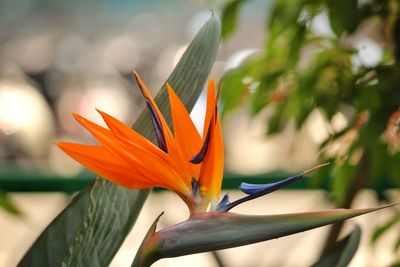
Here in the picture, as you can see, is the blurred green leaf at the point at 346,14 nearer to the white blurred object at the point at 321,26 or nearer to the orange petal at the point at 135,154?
the white blurred object at the point at 321,26

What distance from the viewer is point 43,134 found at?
14.7 ft

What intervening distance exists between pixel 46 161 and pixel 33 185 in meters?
2.98

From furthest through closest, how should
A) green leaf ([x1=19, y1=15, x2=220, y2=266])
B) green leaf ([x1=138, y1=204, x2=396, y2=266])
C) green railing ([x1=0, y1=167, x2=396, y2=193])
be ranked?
green railing ([x1=0, y1=167, x2=396, y2=193])
green leaf ([x1=19, y1=15, x2=220, y2=266])
green leaf ([x1=138, y1=204, x2=396, y2=266])

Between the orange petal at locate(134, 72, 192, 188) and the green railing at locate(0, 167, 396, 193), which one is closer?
the orange petal at locate(134, 72, 192, 188)

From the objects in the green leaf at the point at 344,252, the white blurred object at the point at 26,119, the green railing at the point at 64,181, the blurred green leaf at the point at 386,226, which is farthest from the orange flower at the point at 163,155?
the white blurred object at the point at 26,119

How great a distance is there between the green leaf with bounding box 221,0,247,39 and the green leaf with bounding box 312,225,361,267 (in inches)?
14.8

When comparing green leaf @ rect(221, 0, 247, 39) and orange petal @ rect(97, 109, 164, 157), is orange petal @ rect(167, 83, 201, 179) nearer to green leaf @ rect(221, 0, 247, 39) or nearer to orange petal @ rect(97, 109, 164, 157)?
orange petal @ rect(97, 109, 164, 157)

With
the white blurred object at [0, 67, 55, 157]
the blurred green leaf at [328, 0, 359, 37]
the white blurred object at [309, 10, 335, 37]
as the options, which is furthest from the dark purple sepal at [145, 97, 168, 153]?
the white blurred object at [0, 67, 55, 157]

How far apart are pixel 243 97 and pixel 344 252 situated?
435 millimetres

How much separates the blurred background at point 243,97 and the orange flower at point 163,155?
230 millimetres

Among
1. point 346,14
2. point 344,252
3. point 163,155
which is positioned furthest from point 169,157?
point 346,14

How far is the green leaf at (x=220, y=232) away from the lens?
1.28 ft

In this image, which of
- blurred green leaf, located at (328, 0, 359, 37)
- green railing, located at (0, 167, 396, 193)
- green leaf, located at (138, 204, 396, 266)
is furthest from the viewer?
green railing, located at (0, 167, 396, 193)

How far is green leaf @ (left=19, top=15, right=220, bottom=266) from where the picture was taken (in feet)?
1.61
